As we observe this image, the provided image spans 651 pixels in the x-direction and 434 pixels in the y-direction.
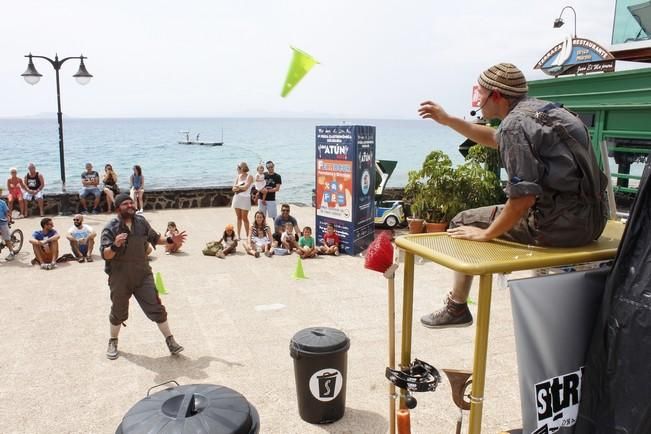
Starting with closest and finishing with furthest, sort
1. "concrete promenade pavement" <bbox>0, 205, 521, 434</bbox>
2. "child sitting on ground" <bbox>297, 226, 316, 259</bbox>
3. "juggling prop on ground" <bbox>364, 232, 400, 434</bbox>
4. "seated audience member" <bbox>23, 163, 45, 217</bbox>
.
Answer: "juggling prop on ground" <bbox>364, 232, 400, 434</bbox> < "concrete promenade pavement" <bbox>0, 205, 521, 434</bbox> < "child sitting on ground" <bbox>297, 226, 316, 259</bbox> < "seated audience member" <bbox>23, 163, 45, 217</bbox>

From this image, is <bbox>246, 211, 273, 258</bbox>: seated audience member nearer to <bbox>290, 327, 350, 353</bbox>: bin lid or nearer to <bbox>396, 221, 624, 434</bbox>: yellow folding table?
<bbox>290, 327, 350, 353</bbox>: bin lid

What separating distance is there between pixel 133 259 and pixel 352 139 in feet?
21.4

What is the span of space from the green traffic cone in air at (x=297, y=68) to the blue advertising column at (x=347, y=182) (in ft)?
23.5

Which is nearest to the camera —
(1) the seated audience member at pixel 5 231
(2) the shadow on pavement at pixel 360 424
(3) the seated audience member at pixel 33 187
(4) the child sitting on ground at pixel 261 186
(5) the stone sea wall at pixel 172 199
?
(2) the shadow on pavement at pixel 360 424

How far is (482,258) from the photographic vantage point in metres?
2.59

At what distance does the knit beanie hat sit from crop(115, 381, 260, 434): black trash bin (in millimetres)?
2397

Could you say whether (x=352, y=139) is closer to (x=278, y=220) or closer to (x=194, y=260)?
(x=278, y=220)

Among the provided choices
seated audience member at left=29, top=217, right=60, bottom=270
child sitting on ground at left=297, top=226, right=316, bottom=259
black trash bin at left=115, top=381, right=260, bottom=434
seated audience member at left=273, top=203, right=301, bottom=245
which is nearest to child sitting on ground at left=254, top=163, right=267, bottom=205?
seated audience member at left=273, top=203, right=301, bottom=245

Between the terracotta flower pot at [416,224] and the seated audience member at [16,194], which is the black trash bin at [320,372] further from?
the seated audience member at [16,194]

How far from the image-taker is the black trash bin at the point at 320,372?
15.9 feet

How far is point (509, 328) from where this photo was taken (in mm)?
7582

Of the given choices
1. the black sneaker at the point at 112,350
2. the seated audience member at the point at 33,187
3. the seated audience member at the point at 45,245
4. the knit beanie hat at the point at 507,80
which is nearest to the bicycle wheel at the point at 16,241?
the seated audience member at the point at 45,245

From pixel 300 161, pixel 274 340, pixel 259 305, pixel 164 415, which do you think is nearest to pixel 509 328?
pixel 274 340

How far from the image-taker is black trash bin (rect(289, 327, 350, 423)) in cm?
485
